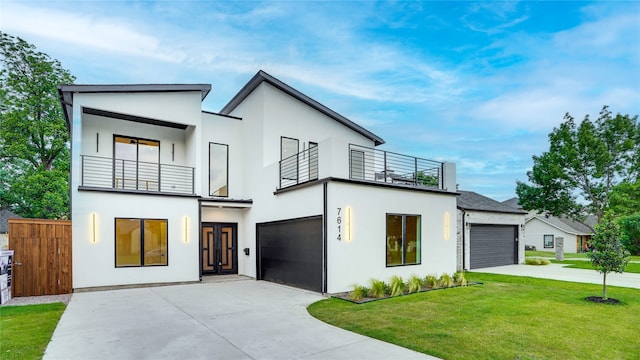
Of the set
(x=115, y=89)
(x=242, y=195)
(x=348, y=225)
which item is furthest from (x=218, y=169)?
(x=348, y=225)

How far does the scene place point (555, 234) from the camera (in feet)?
117

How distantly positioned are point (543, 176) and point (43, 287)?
1166 inches

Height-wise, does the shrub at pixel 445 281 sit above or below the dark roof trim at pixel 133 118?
below

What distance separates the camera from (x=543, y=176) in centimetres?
2655

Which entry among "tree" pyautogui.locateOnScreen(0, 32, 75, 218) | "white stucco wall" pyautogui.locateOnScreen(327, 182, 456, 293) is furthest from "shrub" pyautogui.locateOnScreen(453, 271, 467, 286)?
"tree" pyautogui.locateOnScreen(0, 32, 75, 218)

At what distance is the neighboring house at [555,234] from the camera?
1379 inches

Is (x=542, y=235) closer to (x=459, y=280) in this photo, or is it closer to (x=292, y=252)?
(x=459, y=280)

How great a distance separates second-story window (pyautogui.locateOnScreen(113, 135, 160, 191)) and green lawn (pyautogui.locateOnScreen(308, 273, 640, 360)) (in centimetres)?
854

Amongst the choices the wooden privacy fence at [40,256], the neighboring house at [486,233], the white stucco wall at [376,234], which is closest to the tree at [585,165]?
the neighboring house at [486,233]

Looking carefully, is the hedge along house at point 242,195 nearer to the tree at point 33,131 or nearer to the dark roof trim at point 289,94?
the dark roof trim at point 289,94

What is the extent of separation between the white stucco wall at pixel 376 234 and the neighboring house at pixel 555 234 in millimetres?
28066

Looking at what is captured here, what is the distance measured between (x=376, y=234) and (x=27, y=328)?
796 centimetres

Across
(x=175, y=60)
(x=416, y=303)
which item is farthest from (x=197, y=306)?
(x=175, y=60)

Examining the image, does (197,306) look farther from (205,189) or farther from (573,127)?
(573,127)
